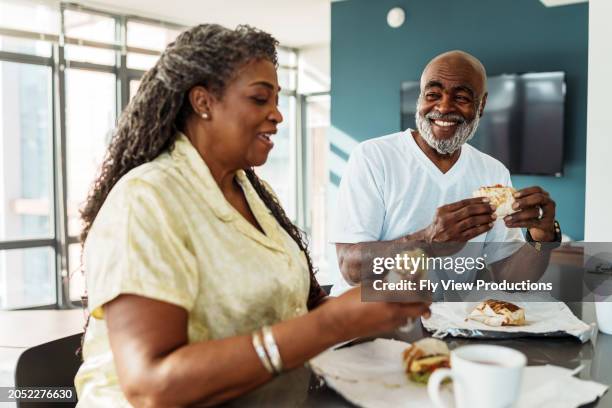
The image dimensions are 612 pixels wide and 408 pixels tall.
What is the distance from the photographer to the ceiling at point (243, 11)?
573 centimetres

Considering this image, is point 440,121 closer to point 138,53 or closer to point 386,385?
point 386,385

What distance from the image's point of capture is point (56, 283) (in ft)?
18.8

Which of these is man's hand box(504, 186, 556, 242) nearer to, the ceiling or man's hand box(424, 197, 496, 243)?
man's hand box(424, 197, 496, 243)

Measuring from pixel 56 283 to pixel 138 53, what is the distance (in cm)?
242

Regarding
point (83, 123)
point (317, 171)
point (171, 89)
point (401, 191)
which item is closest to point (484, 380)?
point (171, 89)

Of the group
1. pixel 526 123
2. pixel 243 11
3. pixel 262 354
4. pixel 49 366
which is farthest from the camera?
pixel 243 11

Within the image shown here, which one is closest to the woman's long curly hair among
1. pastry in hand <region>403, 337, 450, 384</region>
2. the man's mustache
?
pastry in hand <region>403, 337, 450, 384</region>

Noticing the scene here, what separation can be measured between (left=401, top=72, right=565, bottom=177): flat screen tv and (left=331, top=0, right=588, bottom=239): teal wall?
116mm

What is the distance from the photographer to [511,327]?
130 cm

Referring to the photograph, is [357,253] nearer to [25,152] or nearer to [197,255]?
[197,255]

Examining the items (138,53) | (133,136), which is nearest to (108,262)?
(133,136)

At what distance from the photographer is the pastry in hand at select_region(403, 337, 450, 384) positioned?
994mm

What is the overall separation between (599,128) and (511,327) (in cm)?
209

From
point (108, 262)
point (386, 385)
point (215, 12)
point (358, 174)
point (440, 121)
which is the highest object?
point (215, 12)
